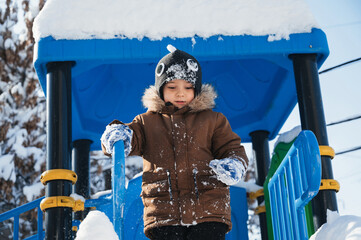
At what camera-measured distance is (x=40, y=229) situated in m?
4.51

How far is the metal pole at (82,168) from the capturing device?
17.6ft

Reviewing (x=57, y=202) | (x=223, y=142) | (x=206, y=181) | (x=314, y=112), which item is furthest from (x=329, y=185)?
(x=57, y=202)

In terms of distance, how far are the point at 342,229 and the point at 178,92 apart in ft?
3.78

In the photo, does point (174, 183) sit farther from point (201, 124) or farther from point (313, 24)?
point (313, 24)

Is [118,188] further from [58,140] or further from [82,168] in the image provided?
[82,168]

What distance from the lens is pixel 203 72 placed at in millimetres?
5148

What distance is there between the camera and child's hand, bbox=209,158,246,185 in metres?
2.64

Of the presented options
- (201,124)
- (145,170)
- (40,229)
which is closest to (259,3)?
(201,124)

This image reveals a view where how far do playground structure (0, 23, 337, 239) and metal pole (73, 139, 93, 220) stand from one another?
1 cm

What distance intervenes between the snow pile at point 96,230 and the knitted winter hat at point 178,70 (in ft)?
3.82

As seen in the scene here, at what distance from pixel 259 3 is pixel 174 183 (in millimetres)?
1990

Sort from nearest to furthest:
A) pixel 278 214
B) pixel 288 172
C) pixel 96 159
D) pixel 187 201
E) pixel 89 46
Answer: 1. pixel 187 201
2. pixel 288 172
3. pixel 278 214
4. pixel 89 46
5. pixel 96 159

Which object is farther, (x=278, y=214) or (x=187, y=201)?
(x=278, y=214)

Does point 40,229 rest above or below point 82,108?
below
